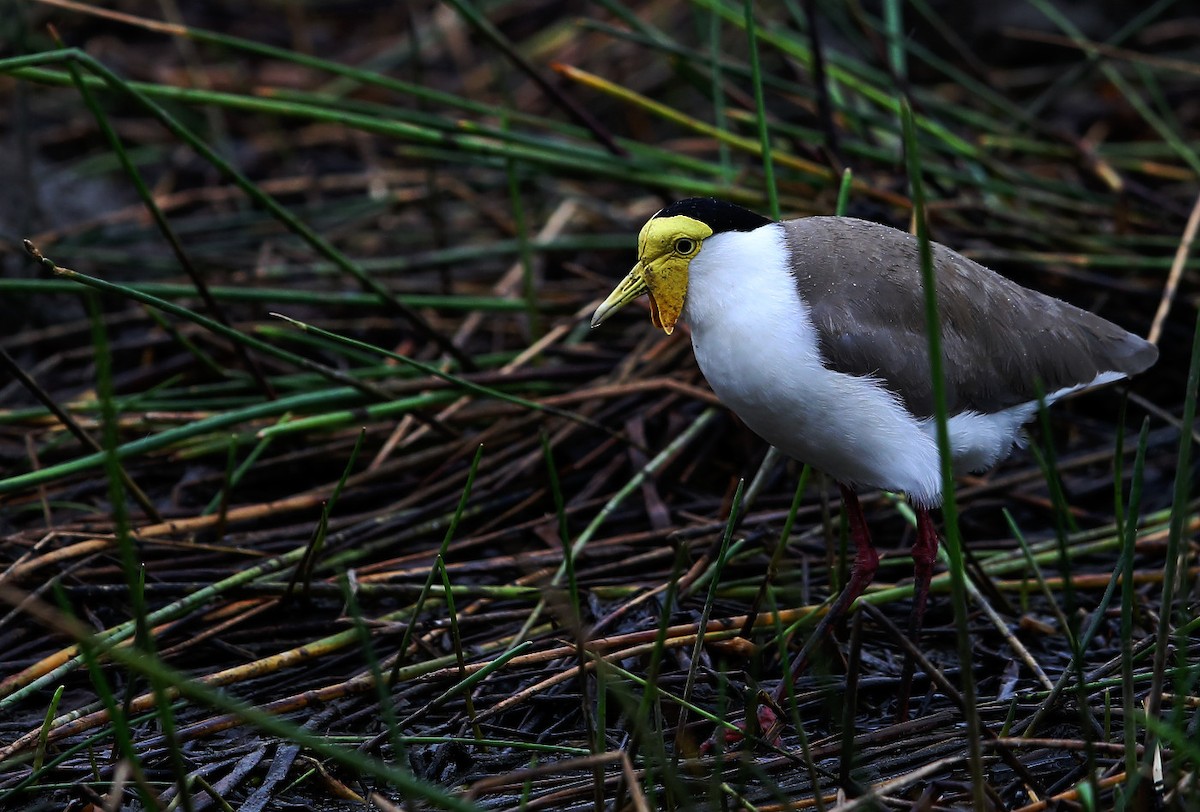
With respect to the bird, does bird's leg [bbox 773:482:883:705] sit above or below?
below

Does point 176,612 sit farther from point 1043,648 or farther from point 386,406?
point 1043,648

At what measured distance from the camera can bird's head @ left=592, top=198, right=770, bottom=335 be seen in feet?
10.4

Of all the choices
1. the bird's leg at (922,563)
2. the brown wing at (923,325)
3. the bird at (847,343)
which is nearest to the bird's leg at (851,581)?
the bird at (847,343)

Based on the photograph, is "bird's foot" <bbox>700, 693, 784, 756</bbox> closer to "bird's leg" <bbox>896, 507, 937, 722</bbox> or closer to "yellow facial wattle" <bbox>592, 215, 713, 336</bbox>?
"bird's leg" <bbox>896, 507, 937, 722</bbox>

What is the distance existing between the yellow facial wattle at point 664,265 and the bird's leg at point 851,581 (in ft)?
2.29

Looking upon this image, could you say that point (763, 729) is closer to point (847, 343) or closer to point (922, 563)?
point (922, 563)

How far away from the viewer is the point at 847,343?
310 cm

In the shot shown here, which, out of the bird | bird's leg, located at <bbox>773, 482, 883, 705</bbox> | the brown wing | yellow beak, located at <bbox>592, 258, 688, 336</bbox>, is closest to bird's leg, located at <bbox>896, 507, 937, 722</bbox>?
the bird

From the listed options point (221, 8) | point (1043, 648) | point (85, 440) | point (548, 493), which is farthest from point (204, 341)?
point (221, 8)

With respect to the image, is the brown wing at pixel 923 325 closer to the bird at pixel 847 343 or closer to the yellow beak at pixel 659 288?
the bird at pixel 847 343

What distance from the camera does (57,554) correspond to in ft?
11.6

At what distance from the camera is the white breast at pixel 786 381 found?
304 centimetres

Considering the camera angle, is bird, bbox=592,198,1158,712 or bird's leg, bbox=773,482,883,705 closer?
bird, bbox=592,198,1158,712

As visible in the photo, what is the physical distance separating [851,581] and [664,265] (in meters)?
1.00
